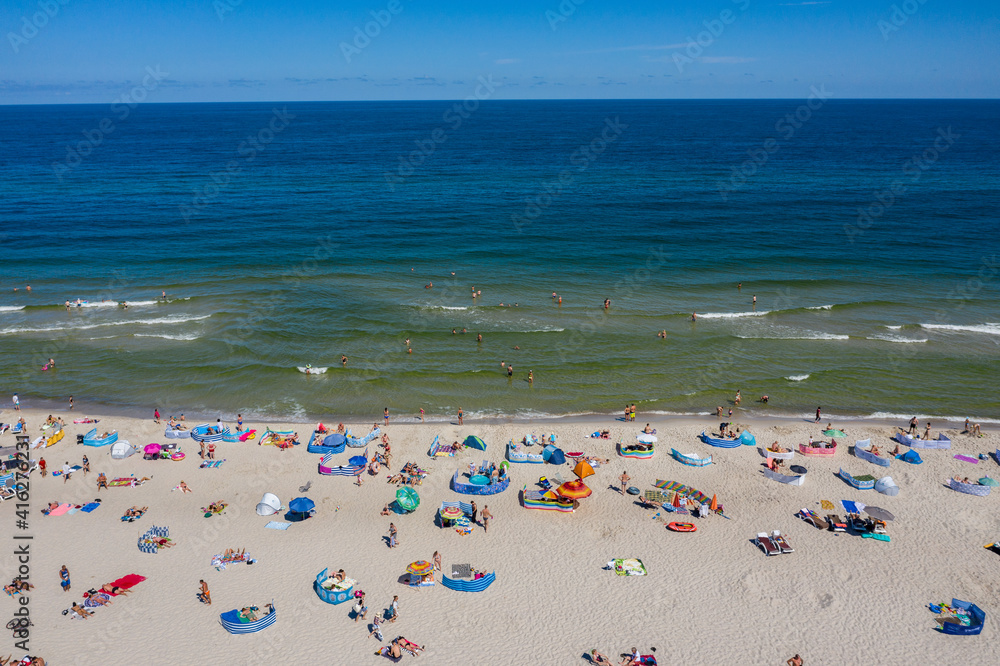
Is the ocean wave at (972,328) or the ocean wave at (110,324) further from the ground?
the ocean wave at (972,328)

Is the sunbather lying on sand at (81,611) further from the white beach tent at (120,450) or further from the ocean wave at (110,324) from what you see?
the ocean wave at (110,324)

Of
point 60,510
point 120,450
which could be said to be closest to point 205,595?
point 60,510

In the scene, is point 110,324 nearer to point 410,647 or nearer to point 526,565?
point 410,647

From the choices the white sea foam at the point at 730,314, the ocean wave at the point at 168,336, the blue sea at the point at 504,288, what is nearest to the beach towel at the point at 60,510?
the blue sea at the point at 504,288

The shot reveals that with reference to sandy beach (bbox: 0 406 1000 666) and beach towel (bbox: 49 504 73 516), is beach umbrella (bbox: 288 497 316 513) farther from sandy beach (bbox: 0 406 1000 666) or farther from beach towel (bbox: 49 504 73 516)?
beach towel (bbox: 49 504 73 516)

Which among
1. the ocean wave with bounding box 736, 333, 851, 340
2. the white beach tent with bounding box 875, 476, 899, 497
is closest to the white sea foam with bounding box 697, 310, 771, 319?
the ocean wave with bounding box 736, 333, 851, 340

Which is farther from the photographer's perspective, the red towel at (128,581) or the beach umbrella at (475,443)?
the beach umbrella at (475,443)
